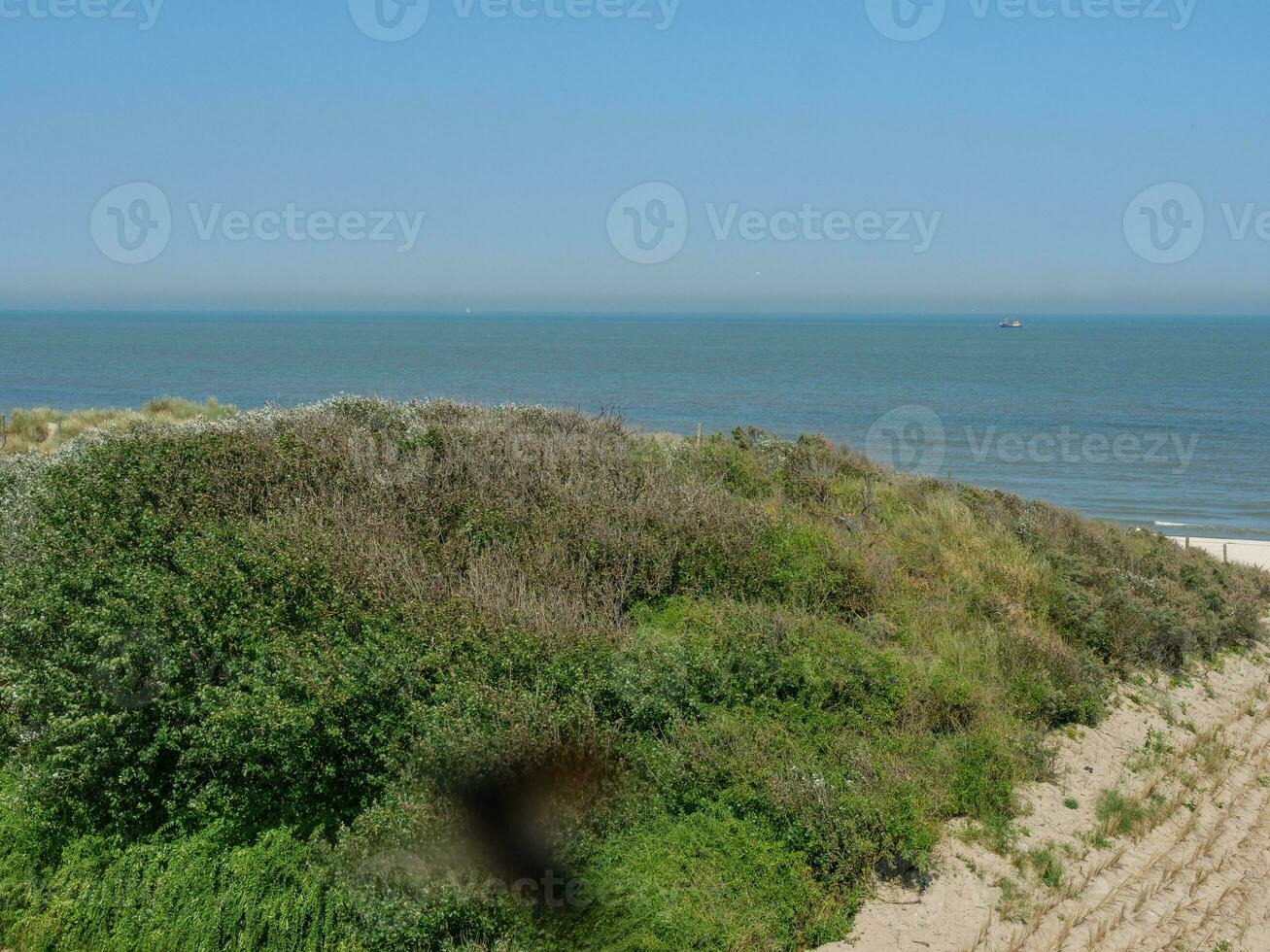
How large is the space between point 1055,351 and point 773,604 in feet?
446

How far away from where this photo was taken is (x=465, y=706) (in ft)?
23.2

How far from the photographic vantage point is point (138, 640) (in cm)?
727

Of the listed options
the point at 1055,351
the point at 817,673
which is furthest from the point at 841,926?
the point at 1055,351

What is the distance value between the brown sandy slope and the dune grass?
1951cm

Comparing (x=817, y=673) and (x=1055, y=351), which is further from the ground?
(x=1055, y=351)

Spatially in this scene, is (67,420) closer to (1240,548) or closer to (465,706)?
(465,706)

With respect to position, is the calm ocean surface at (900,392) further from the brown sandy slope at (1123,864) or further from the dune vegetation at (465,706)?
the brown sandy slope at (1123,864)

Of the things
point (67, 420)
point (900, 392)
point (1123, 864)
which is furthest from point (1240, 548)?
point (900, 392)

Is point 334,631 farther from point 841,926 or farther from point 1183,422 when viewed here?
point 1183,422

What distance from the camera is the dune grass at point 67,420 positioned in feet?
78.2

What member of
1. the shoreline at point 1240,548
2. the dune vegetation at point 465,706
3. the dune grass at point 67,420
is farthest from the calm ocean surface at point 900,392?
the dune vegetation at point 465,706

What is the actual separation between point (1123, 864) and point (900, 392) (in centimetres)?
6969

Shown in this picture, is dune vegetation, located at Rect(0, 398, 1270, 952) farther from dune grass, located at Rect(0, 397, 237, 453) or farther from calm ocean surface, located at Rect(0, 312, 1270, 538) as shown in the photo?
dune grass, located at Rect(0, 397, 237, 453)

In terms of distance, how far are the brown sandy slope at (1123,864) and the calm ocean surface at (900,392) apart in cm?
1099
